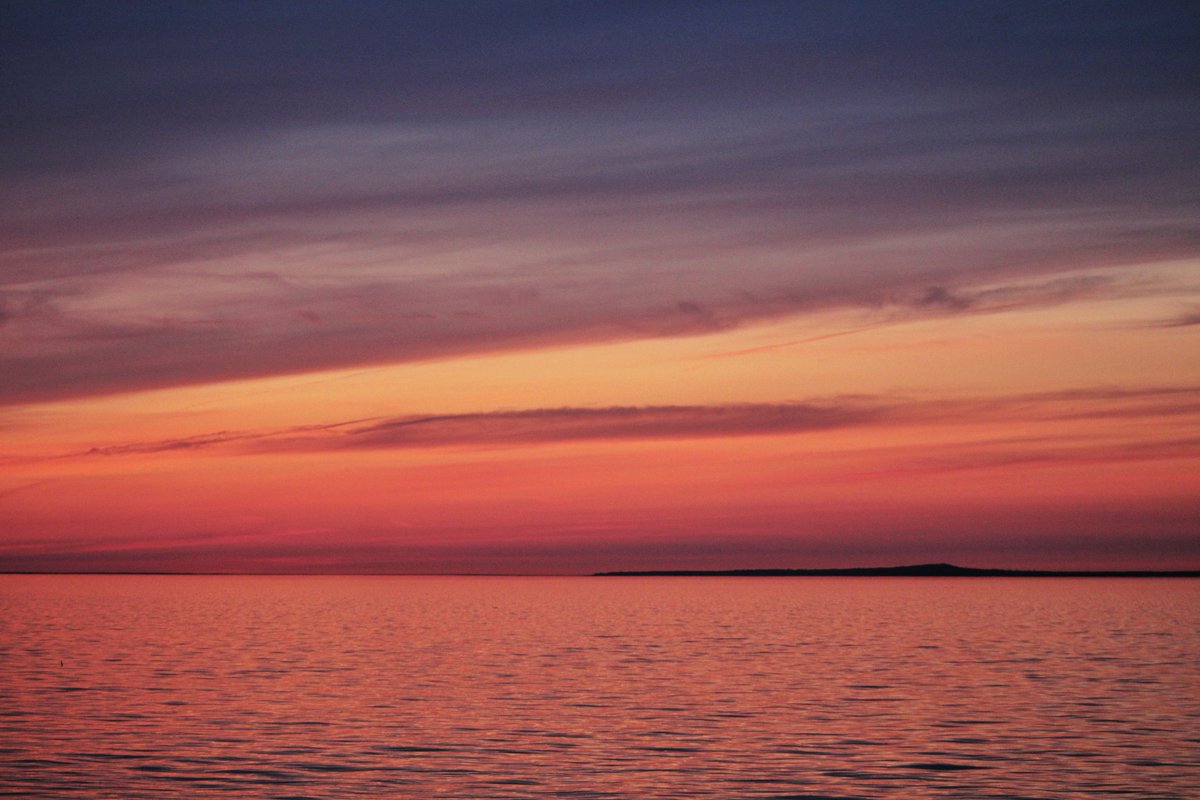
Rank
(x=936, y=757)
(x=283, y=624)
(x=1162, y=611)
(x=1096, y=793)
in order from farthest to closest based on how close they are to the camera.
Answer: (x=1162, y=611)
(x=283, y=624)
(x=936, y=757)
(x=1096, y=793)

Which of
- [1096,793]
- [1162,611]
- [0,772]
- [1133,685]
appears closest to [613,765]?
[1096,793]

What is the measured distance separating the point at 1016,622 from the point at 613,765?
85815 mm

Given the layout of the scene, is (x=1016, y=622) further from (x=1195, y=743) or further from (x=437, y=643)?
(x=1195, y=743)

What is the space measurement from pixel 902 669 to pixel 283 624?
206 ft

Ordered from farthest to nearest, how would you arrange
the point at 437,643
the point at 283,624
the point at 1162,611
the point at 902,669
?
1. the point at 1162,611
2. the point at 283,624
3. the point at 437,643
4. the point at 902,669

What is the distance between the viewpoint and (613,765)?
118ft

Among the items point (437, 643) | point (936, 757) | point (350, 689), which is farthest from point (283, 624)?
point (936, 757)

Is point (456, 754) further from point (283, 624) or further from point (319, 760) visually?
point (283, 624)

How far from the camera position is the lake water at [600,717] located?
3384 cm

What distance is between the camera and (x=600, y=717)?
45.1 meters

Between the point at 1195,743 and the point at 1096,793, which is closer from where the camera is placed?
the point at 1096,793

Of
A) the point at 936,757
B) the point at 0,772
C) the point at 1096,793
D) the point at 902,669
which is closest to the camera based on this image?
the point at 1096,793

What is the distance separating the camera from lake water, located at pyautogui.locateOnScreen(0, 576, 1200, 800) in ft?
111

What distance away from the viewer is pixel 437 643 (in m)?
83.9
